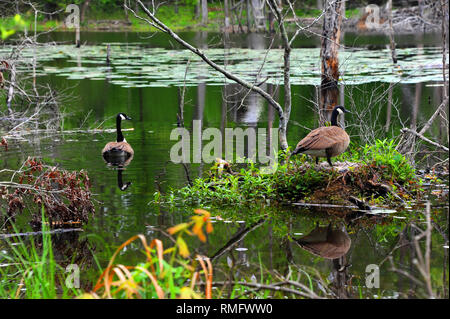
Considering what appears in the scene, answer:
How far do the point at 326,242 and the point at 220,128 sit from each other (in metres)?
9.08

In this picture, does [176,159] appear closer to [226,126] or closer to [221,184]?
[221,184]

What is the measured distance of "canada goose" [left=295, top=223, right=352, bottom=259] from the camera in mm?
7755

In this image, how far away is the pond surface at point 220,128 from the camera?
296 inches

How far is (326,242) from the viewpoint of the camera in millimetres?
8164

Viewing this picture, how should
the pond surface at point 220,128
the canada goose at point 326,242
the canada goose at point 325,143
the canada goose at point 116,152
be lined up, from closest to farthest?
the pond surface at point 220,128, the canada goose at point 326,242, the canada goose at point 325,143, the canada goose at point 116,152

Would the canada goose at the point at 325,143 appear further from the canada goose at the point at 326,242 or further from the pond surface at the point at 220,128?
the canada goose at the point at 326,242

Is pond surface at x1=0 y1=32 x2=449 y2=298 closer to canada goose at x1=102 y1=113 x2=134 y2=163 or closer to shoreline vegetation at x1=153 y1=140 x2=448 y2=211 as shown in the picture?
canada goose at x1=102 y1=113 x2=134 y2=163

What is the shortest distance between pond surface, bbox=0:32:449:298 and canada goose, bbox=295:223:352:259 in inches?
5.0

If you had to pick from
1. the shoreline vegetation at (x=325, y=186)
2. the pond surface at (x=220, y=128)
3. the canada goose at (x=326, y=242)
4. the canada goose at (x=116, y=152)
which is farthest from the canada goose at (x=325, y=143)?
the canada goose at (x=116, y=152)

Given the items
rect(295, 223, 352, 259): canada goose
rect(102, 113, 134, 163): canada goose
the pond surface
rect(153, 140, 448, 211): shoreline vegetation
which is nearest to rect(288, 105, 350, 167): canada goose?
rect(153, 140, 448, 211): shoreline vegetation

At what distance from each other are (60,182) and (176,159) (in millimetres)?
4420

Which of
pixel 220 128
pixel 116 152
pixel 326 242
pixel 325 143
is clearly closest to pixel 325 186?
pixel 325 143

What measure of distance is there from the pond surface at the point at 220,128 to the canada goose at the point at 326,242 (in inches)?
5.0
